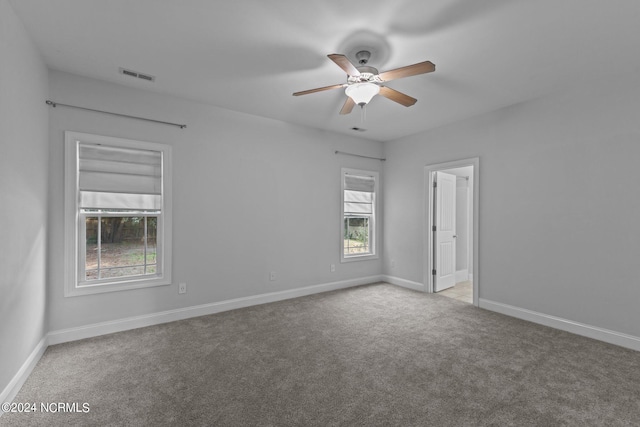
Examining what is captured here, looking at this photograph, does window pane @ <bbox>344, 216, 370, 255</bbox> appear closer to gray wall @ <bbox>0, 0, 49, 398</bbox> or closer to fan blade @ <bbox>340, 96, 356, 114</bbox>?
fan blade @ <bbox>340, 96, 356, 114</bbox>

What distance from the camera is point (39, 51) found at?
2631 millimetres

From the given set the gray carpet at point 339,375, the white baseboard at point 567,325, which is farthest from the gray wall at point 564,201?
the gray carpet at point 339,375

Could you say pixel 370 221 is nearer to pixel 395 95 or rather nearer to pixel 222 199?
pixel 222 199

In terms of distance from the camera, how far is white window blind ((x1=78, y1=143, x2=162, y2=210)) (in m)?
3.16

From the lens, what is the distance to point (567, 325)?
11.0 ft

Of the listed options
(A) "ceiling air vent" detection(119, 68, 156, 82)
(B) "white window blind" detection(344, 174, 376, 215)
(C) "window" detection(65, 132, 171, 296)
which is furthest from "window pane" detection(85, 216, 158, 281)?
(B) "white window blind" detection(344, 174, 376, 215)

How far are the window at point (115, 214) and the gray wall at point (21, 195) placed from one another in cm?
25

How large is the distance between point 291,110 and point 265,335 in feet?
9.27

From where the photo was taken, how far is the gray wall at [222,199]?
3.08 meters

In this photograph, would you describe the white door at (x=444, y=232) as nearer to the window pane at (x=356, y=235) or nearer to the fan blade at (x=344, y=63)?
the window pane at (x=356, y=235)

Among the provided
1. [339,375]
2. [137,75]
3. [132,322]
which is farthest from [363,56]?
[132,322]

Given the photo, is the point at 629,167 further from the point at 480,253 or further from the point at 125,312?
the point at 125,312

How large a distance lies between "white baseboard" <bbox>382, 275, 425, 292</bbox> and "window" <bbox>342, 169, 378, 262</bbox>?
19.5 inches

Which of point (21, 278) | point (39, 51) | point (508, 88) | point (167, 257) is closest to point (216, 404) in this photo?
point (21, 278)
